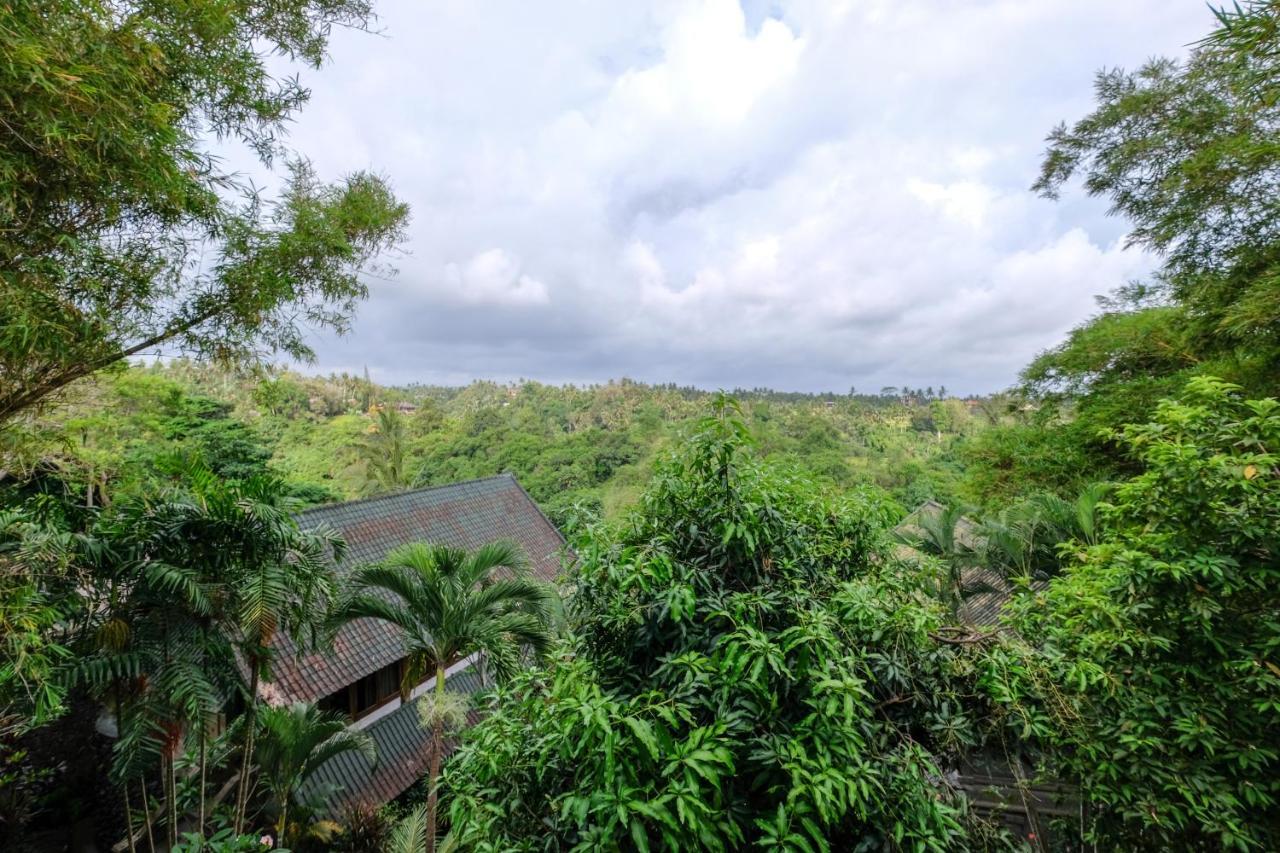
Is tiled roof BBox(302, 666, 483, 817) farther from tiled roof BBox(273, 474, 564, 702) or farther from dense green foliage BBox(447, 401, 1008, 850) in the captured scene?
dense green foliage BBox(447, 401, 1008, 850)

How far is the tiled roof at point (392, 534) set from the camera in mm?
6645

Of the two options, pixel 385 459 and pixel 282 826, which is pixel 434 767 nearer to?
pixel 282 826

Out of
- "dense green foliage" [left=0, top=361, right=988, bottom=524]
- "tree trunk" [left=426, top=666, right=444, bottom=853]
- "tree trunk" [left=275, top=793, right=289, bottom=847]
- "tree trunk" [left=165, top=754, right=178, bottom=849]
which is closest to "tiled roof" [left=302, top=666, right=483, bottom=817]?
"tree trunk" [left=275, top=793, right=289, bottom=847]

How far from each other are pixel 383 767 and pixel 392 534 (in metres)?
3.84

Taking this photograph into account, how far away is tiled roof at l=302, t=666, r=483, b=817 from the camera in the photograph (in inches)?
255

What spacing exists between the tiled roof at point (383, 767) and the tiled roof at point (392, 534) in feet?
3.75

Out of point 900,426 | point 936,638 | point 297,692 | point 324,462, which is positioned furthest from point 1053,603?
point 900,426

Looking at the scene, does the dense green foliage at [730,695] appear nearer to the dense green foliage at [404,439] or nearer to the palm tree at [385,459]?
the dense green foliage at [404,439]

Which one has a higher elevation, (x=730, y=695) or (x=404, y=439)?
(x=404, y=439)

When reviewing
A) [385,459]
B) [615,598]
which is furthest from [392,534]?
[385,459]

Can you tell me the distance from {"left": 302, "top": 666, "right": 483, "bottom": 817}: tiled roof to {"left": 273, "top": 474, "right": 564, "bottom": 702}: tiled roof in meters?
1.14

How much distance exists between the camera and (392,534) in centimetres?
948

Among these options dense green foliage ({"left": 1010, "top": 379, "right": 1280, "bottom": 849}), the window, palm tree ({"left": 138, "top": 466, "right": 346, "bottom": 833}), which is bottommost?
the window

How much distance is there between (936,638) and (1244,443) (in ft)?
6.39
